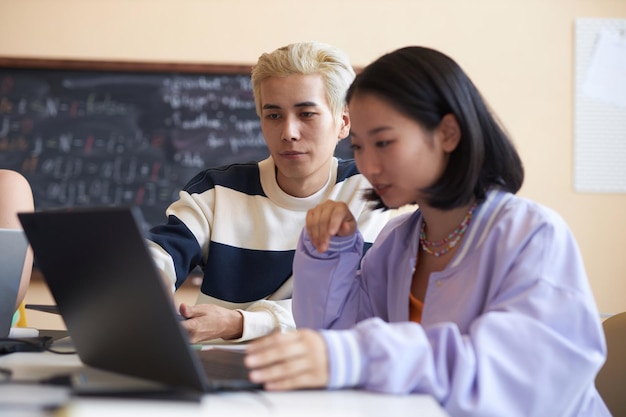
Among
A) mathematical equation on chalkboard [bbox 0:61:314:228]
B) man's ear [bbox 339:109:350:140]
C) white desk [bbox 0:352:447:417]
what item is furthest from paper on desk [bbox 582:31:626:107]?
white desk [bbox 0:352:447:417]

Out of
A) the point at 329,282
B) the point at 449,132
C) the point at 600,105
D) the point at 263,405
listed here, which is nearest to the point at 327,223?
the point at 329,282

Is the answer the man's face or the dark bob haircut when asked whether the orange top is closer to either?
the dark bob haircut

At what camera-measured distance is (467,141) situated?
117 centimetres

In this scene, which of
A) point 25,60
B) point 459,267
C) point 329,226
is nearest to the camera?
point 459,267

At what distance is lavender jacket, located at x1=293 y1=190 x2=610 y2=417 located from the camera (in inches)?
34.1

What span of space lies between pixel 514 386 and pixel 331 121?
1094mm

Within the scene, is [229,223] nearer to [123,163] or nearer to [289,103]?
[289,103]

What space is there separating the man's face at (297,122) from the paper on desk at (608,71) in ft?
6.46

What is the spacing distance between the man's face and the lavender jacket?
687 mm

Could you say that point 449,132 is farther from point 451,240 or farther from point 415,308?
point 415,308

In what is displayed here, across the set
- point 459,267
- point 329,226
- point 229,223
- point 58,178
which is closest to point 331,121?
point 229,223

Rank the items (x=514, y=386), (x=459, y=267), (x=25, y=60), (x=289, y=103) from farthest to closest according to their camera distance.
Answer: (x=25, y=60)
(x=289, y=103)
(x=459, y=267)
(x=514, y=386)

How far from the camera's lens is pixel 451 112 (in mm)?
1171

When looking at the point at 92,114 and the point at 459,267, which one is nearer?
the point at 459,267
